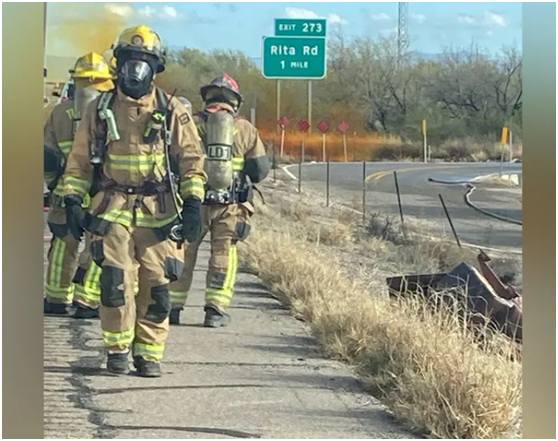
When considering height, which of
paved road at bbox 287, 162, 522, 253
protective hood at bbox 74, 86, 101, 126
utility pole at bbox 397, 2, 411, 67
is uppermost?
utility pole at bbox 397, 2, 411, 67

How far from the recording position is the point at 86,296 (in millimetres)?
6523

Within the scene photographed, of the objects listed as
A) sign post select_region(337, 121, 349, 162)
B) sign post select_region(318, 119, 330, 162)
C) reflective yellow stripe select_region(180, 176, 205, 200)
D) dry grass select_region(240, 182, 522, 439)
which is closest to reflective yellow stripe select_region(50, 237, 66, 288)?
reflective yellow stripe select_region(180, 176, 205, 200)

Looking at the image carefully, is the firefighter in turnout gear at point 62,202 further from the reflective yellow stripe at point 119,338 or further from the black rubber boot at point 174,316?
the black rubber boot at point 174,316

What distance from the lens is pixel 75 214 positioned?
6.27 metres

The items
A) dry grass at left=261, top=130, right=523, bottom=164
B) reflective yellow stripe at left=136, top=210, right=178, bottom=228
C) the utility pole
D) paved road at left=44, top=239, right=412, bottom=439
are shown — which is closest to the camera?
paved road at left=44, top=239, right=412, bottom=439

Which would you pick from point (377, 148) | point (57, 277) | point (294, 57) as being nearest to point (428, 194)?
point (377, 148)

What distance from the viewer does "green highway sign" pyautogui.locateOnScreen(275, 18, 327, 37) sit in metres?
6.12

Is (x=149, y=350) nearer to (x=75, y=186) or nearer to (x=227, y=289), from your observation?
(x=227, y=289)

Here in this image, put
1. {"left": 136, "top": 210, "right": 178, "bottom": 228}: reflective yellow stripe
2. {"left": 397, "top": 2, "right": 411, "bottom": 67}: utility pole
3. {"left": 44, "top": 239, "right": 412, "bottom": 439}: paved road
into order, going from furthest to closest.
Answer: {"left": 136, "top": 210, "right": 178, "bottom": 228}: reflective yellow stripe → {"left": 397, "top": 2, "right": 411, "bottom": 67}: utility pole → {"left": 44, "top": 239, "right": 412, "bottom": 439}: paved road

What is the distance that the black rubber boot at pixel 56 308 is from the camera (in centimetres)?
632

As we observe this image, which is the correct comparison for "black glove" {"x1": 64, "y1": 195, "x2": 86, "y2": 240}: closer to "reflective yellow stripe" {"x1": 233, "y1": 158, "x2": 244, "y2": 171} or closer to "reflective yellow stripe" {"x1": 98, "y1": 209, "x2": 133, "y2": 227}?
"reflective yellow stripe" {"x1": 98, "y1": 209, "x2": 133, "y2": 227}

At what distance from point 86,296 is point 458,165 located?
82.0 inches
